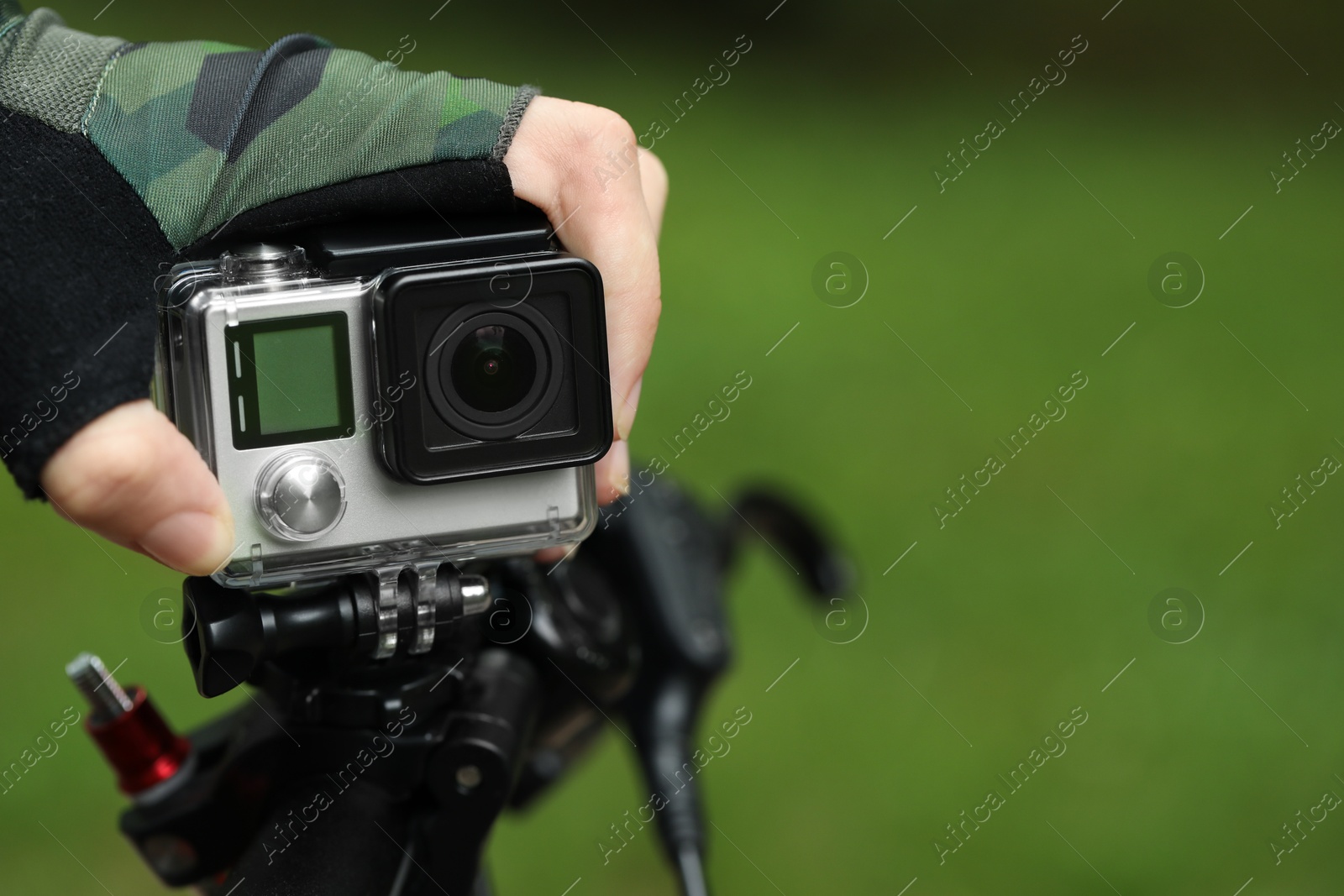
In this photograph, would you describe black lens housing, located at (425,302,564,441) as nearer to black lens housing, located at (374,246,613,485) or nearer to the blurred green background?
black lens housing, located at (374,246,613,485)

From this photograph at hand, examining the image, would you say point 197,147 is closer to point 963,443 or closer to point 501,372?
point 501,372

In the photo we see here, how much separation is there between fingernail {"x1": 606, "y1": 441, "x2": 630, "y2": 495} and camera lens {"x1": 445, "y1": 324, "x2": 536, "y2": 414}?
0.14 meters

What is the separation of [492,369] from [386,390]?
6cm

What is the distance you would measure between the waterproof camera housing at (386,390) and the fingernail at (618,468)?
10 centimetres

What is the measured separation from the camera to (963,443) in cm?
293

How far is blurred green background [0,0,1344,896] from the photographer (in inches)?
83.0

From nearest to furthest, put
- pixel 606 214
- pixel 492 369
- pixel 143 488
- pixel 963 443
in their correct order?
pixel 143 488 < pixel 492 369 < pixel 606 214 < pixel 963 443

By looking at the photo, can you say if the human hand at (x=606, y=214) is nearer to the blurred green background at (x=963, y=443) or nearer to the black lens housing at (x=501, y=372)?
the black lens housing at (x=501, y=372)

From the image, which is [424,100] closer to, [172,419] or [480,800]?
[172,419]

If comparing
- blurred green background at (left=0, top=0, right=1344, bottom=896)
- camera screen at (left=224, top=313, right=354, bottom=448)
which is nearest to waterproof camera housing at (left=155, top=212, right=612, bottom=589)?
camera screen at (left=224, top=313, right=354, bottom=448)

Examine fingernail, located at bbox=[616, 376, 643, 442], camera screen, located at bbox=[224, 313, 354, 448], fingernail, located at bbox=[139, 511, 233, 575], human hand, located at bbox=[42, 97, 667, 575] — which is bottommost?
fingernail, located at bbox=[139, 511, 233, 575]

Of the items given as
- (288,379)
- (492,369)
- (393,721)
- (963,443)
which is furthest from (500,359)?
(963,443)

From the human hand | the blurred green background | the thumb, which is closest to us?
the thumb

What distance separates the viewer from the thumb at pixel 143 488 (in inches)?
23.1
